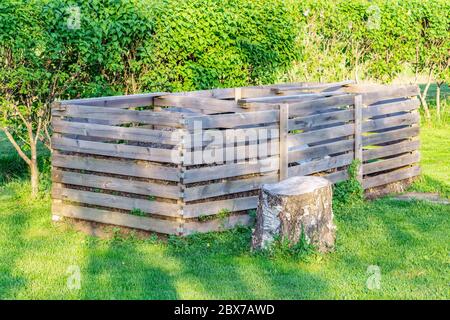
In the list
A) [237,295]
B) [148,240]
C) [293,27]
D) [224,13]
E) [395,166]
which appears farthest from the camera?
[293,27]

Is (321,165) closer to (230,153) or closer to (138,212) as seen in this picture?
(230,153)

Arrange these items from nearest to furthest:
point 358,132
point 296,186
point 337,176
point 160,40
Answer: point 296,186 < point 337,176 < point 358,132 < point 160,40

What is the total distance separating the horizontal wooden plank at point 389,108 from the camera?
11.0 meters

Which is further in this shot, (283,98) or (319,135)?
(283,98)

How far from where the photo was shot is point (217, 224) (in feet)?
28.7

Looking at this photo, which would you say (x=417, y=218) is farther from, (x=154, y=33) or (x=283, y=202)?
(x=154, y=33)

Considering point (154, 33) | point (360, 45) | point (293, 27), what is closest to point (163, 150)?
point (154, 33)

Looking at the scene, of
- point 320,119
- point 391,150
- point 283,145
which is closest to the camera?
point 283,145

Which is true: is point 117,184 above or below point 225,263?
above

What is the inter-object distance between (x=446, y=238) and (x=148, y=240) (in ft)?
9.97

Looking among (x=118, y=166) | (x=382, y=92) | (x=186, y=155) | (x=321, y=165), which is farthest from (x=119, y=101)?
(x=382, y=92)

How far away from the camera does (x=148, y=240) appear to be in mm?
8602

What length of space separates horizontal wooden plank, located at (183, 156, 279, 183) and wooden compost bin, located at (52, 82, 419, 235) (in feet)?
0.03

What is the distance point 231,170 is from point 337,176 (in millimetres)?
2113
